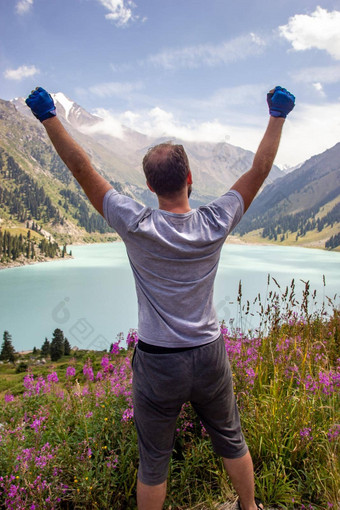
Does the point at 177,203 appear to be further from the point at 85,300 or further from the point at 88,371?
the point at 85,300

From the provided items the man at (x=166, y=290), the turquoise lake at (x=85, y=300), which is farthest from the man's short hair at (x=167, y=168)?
the turquoise lake at (x=85, y=300)

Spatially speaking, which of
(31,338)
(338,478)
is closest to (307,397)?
(338,478)

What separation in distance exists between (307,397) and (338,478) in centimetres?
114

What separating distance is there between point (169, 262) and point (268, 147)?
51.2 inches

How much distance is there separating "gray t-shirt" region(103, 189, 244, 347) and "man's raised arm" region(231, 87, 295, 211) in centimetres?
41

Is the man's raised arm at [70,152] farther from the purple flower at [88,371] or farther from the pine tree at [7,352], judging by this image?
the pine tree at [7,352]

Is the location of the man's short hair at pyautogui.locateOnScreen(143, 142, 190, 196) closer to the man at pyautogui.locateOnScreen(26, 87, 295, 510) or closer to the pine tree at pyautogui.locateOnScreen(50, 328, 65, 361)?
the man at pyautogui.locateOnScreen(26, 87, 295, 510)

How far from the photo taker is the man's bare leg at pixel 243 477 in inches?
103

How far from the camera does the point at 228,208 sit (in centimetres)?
251

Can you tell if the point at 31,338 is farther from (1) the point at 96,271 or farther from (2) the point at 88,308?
(1) the point at 96,271

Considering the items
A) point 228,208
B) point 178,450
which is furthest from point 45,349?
point 228,208

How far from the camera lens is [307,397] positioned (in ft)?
12.4

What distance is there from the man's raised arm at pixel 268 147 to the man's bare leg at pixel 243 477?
195 centimetres

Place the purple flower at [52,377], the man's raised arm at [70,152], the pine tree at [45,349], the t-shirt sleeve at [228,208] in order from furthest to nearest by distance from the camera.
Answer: the pine tree at [45,349], the purple flower at [52,377], the t-shirt sleeve at [228,208], the man's raised arm at [70,152]
